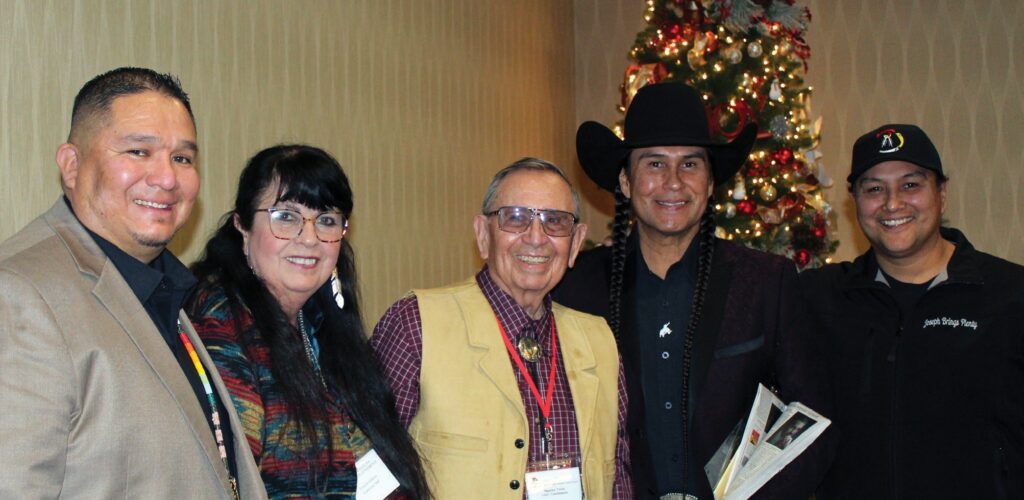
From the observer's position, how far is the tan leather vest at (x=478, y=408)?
2426 mm

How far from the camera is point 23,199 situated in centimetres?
259

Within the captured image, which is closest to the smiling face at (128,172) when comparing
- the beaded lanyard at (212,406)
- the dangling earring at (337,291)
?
the beaded lanyard at (212,406)

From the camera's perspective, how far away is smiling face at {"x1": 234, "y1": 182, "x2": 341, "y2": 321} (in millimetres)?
2195

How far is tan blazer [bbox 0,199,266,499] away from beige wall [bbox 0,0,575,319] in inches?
40.9

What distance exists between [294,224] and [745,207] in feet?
12.2

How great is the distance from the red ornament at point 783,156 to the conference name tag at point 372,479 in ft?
12.7

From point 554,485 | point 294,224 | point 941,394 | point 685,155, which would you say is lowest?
point 554,485

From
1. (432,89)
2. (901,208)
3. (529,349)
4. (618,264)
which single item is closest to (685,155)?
(618,264)

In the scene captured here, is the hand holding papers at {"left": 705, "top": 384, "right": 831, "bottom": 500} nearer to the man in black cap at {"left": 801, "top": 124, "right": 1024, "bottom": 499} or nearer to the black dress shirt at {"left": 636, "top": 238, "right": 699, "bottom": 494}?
the black dress shirt at {"left": 636, "top": 238, "right": 699, "bottom": 494}

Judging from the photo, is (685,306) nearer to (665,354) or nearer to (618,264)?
(665,354)

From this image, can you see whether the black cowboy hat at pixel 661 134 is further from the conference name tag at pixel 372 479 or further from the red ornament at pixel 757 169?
the red ornament at pixel 757 169

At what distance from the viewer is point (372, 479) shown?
2223 millimetres

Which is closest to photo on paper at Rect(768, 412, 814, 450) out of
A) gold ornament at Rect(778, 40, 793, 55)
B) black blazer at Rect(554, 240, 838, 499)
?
black blazer at Rect(554, 240, 838, 499)

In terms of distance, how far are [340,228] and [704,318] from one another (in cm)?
122
